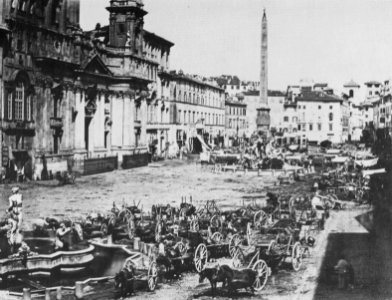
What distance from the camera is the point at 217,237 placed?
63.0 ft

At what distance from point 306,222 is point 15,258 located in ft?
41.1

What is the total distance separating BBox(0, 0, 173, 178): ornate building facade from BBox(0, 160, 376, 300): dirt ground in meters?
2.91

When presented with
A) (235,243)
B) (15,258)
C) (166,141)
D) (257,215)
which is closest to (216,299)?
(235,243)

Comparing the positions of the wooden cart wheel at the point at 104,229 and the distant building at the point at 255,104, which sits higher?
the distant building at the point at 255,104

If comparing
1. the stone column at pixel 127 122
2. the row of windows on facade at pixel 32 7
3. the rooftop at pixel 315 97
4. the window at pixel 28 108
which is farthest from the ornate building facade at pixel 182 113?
the window at pixel 28 108

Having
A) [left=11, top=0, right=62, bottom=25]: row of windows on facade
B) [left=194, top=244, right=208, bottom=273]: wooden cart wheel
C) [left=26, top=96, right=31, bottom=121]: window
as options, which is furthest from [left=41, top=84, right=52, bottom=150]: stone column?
[left=194, top=244, right=208, bottom=273]: wooden cart wheel

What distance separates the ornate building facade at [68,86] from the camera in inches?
1363

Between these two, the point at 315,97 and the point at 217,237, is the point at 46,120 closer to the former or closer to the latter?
the point at 217,237

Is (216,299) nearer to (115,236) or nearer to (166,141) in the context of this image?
(115,236)

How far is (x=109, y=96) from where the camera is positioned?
5272 cm

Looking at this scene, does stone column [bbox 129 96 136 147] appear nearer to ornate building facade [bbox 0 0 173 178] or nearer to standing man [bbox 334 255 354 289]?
ornate building facade [bbox 0 0 173 178]

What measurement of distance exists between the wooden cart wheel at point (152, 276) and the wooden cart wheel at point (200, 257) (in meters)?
1.60

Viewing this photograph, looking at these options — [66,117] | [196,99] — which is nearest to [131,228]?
[66,117]

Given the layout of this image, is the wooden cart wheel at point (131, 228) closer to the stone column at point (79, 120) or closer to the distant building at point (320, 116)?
the stone column at point (79, 120)
